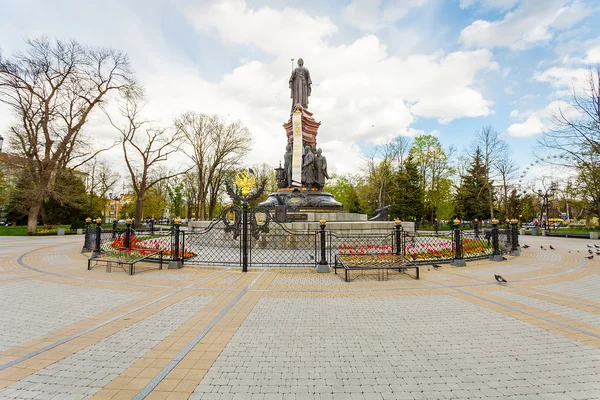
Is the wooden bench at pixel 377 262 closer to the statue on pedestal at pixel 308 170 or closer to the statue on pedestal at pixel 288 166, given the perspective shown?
the statue on pedestal at pixel 308 170

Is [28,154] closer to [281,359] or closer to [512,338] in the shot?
[281,359]

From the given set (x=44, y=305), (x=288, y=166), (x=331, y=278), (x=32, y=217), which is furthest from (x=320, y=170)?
(x=32, y=217)

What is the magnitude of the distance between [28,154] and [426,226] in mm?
42994

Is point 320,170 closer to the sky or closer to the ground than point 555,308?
closer to the sky

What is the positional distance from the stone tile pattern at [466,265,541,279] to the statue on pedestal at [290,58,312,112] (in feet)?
53.5

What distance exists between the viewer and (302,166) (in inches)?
776

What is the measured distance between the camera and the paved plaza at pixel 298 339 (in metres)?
3.00

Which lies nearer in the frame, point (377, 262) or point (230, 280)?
point (230, 280)

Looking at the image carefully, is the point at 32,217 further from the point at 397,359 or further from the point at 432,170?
the point at 432,170

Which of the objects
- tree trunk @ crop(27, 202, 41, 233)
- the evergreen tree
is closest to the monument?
tree trunk @ crop(27, 202, 41, 233)

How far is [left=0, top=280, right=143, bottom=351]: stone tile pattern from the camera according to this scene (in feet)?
14.5

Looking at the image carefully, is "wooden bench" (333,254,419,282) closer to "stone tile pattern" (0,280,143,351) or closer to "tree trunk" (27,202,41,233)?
"stone tile pattern" (0,280,143,351)

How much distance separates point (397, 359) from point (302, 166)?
16700 millimetres

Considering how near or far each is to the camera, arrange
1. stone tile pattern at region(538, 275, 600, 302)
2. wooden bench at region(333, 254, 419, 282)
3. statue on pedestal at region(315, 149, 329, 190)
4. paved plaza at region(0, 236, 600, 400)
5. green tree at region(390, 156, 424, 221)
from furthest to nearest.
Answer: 1. green tree at region(390, 156, 424, 221)
2. statue on pedestal at region(315, 149, 329, 190)
3. wooden bench at region(333, 254, 419, 282)
4. stone tile pattern at region(538, 275, 600, 302)
5. paved plaza at region(0, 236, 600, 400)
